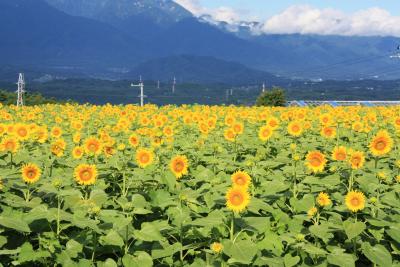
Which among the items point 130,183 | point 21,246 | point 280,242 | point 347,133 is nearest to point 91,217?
point 21,246

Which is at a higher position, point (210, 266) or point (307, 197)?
point (307, 197)

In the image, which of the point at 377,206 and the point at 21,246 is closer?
the point at 21,246

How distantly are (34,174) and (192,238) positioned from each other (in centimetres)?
138

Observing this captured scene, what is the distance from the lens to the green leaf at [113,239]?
3314 mm

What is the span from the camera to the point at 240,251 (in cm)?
324

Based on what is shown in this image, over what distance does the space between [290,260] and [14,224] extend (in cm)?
188

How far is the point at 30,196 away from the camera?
4.11 m

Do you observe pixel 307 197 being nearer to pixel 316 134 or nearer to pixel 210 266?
pixel 210 266

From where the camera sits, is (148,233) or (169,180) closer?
(148,233)

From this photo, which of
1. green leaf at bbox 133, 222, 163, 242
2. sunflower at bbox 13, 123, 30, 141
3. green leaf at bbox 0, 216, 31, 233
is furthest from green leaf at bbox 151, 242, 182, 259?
sunflower at bbox 13, 123, 30, 141

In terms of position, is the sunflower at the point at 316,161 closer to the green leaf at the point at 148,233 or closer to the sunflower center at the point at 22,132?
the green leaf at the point at 148,233

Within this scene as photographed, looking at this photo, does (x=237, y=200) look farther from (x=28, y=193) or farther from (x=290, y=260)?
(x=28, y=193)

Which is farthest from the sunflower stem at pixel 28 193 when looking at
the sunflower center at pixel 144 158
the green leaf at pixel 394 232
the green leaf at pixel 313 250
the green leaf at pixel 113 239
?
the green leaf at pixel 394 232

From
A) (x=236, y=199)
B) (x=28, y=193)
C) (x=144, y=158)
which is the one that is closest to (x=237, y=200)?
(x=236, y=199)
